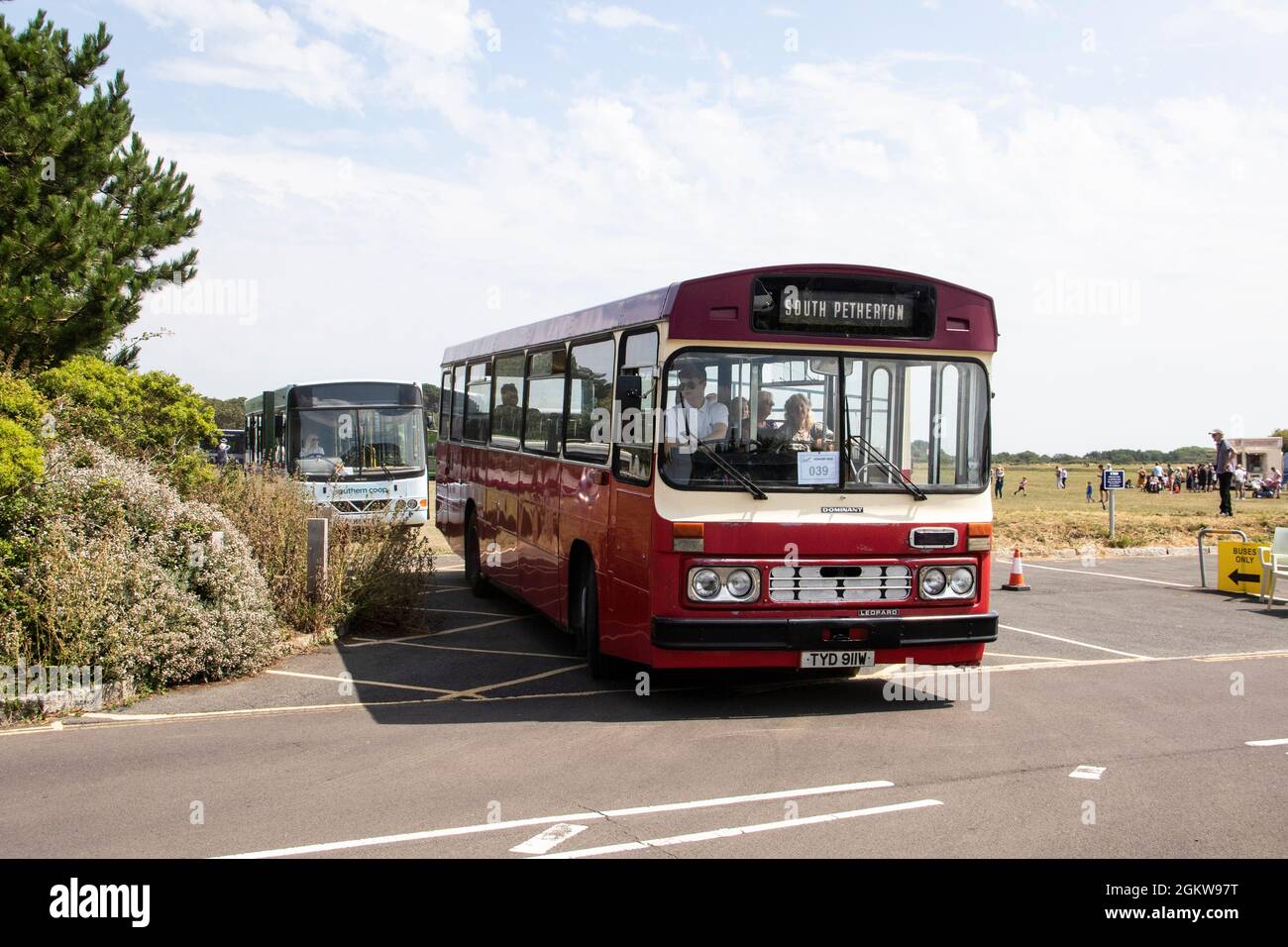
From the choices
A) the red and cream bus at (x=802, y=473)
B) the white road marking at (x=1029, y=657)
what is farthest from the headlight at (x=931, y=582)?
the white road marking at (x=1029, y=657)

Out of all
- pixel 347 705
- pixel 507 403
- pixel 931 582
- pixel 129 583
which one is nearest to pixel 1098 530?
pixel 507 403

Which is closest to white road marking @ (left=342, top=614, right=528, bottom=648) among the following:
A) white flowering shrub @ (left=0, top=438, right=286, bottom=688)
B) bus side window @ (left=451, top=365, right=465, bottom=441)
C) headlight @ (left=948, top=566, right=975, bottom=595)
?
white flowering shrub @ (left=0, top=438, right=286, bottom=688)

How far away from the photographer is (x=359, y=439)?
22.4 meters

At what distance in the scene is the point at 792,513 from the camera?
876cm

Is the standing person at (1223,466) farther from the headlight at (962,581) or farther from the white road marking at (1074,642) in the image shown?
the headlight at (962,581)

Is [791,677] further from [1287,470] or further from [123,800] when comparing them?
[1287,470]

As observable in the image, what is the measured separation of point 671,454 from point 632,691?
2.32m

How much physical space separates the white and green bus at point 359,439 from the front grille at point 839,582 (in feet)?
45.3

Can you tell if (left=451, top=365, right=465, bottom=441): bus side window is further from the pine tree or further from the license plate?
the license plate

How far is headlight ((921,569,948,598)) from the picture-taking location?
903cm

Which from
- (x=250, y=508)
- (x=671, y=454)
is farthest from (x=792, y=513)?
(x=250, y=508)

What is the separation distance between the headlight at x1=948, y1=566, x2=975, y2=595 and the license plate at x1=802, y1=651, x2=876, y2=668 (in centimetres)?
81
